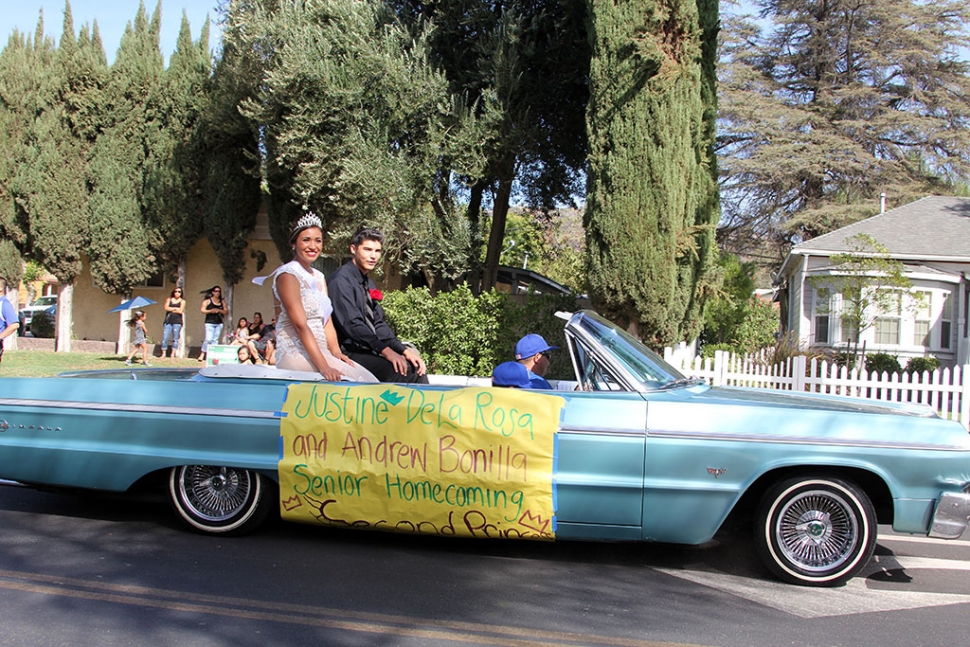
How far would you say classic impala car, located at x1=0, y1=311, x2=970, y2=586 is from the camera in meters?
4.57

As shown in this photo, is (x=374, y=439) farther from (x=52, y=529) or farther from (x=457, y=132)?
(x=457, y=132)

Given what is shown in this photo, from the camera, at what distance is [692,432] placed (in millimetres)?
4625

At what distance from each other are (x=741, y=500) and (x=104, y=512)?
436cm

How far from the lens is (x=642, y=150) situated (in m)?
12.5

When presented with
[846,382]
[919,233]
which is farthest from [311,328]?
[919,233]

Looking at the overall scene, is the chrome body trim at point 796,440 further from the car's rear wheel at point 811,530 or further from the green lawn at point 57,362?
the green lawn at point 57,362

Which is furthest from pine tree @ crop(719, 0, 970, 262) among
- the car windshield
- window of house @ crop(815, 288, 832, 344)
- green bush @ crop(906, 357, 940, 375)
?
the car windshield

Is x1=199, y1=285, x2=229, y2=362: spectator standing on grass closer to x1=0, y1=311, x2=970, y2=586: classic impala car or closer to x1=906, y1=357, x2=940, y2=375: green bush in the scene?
x1=0, y1=311, x2=970, y2=586: classic impala car

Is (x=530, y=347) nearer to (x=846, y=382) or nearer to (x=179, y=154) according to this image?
(x=846, y=382)

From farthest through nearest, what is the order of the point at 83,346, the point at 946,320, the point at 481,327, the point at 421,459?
the point at 83,346 → the point at 946,320 → the point at 481,327 → the point at 421,459

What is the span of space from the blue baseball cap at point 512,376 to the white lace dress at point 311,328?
99 centimetres

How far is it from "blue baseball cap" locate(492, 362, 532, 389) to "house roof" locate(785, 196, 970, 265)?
17066mm

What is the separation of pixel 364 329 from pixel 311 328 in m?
0.44

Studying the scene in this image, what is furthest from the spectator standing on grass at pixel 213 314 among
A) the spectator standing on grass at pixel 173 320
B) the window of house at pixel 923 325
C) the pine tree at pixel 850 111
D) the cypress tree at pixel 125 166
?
the pine tree at pixel 850 111
